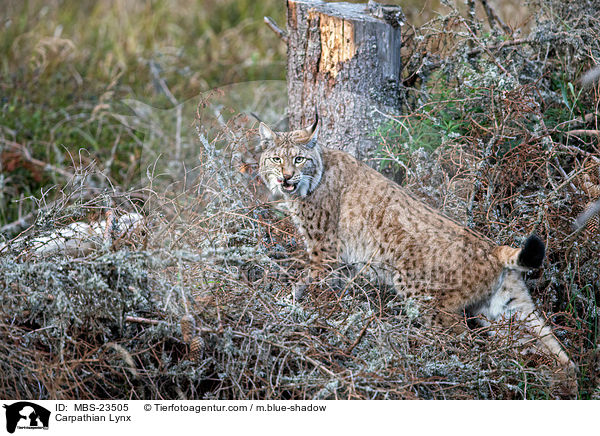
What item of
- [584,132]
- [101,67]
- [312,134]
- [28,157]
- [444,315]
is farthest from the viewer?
[101,67]

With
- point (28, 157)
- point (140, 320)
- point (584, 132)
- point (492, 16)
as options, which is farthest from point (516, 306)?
point (28, 157)

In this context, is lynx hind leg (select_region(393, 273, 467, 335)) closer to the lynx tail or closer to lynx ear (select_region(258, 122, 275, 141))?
the lynx tail

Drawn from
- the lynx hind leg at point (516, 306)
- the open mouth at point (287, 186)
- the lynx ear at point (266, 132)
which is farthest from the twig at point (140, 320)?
the lynx hind leg at point (516, 306)

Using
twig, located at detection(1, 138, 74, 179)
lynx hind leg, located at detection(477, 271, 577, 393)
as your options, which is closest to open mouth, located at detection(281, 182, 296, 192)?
lynx hind leg, located at detection(477, 271, 577, 393)

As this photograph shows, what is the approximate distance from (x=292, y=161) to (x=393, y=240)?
866 mm

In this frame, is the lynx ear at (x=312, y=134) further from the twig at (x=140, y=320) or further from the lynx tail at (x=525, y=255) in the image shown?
the twig at (x=140, y=320)

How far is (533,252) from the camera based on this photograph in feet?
11.4

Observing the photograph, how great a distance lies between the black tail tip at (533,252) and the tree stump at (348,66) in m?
1.77

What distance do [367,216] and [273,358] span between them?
1.40 meters

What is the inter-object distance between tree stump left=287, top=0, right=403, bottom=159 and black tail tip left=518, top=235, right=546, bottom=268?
177 centimetres

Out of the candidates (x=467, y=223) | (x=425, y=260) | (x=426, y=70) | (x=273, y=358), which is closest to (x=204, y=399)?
(x=273, y=358)

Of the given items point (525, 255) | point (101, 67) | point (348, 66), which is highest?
point (348, 66)

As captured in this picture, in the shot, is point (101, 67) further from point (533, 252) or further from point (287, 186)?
point (533, 252)
